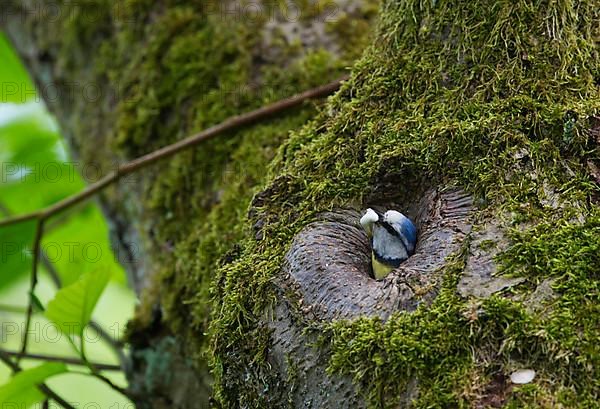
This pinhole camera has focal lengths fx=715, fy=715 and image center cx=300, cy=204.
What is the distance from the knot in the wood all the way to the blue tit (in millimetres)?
17

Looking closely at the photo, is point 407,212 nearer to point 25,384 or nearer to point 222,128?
point 222,128

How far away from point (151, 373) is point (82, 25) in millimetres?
1036

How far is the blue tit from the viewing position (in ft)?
3.16

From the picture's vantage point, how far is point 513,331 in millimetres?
798

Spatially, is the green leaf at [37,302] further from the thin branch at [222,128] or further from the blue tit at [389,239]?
the blue tit at [389,239]

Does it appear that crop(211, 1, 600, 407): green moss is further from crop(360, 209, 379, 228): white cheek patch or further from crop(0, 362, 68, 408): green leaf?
crop(0, 362, 68, 408): green leaf

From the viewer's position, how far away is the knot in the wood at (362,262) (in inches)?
34.6

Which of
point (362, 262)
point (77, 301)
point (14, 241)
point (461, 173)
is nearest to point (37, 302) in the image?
point (77, 301)

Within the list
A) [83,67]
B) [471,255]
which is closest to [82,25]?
[83,67]

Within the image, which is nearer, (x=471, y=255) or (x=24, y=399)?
(x=471, y=255)

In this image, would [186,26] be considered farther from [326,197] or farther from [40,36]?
[326,197]

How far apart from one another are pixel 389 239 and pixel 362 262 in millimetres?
65

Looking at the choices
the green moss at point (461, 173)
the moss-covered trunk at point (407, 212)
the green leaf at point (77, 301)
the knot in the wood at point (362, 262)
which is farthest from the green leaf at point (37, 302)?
the knot in the wood at point (362, 262)

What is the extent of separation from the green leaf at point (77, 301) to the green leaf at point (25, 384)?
75mm
